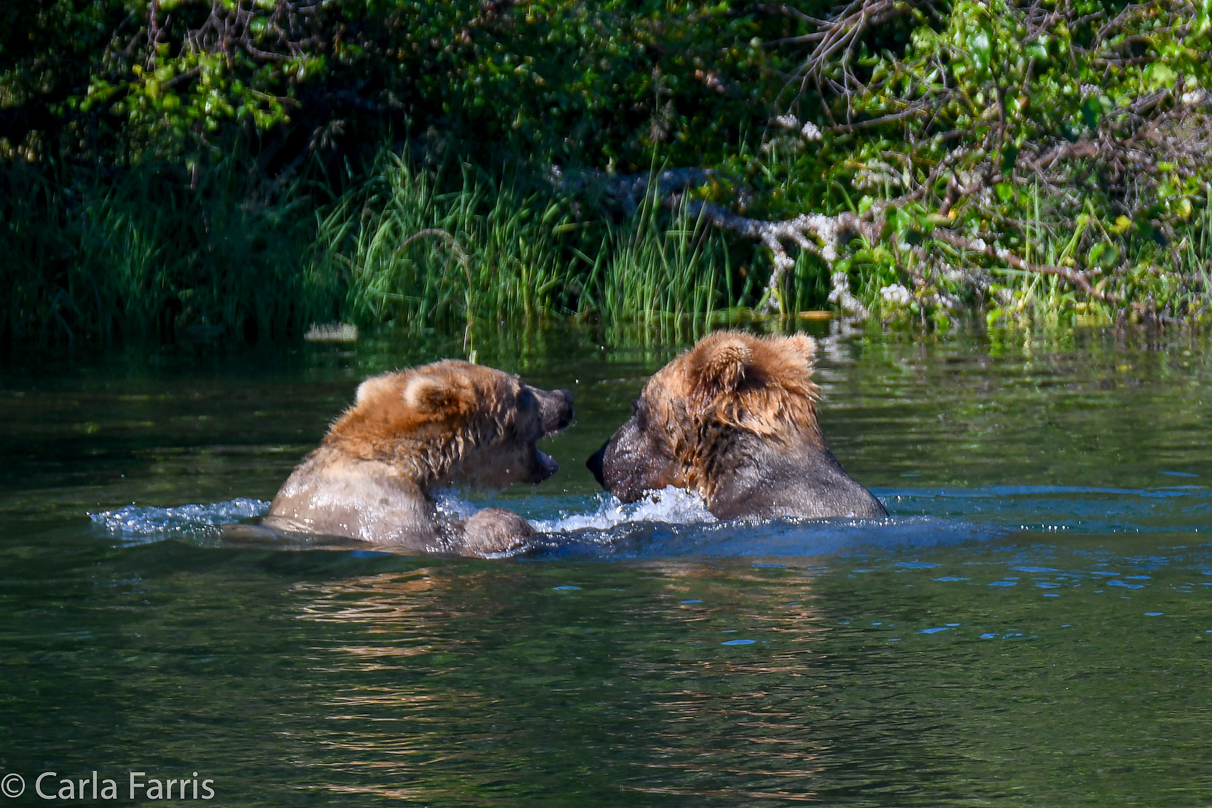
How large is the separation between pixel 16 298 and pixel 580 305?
17.8 ft

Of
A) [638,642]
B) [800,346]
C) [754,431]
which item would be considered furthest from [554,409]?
[638,642]

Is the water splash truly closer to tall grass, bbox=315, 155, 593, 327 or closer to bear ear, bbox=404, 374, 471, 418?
bear ear, bbox=404, 374, 471, 418

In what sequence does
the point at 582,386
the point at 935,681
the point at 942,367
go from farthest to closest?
the point at 942,367 < the point at 582,386 < the point at 935,681

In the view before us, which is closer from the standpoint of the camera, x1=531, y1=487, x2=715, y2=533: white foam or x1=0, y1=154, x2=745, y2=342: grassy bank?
x1=531, y1=487, x2=715, y2=533: white foam

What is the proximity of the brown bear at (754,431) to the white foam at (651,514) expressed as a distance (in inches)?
3.7

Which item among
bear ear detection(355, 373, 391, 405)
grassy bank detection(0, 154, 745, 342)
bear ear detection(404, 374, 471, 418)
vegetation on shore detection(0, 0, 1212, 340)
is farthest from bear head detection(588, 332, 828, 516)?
grassy bank detection(0, 154, 745, 342)

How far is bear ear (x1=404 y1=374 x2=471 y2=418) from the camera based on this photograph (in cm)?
680

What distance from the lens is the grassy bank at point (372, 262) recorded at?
54.6ft

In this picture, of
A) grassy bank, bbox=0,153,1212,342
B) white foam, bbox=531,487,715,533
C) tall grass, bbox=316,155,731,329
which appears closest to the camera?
white foam, bbox=531,487,715,533

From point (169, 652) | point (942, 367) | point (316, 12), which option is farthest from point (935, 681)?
point (316, 12)

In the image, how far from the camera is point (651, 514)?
721 cm

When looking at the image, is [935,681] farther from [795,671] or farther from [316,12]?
[316,12]

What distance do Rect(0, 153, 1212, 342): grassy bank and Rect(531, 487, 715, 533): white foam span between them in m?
8.58

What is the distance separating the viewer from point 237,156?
59.4ft
